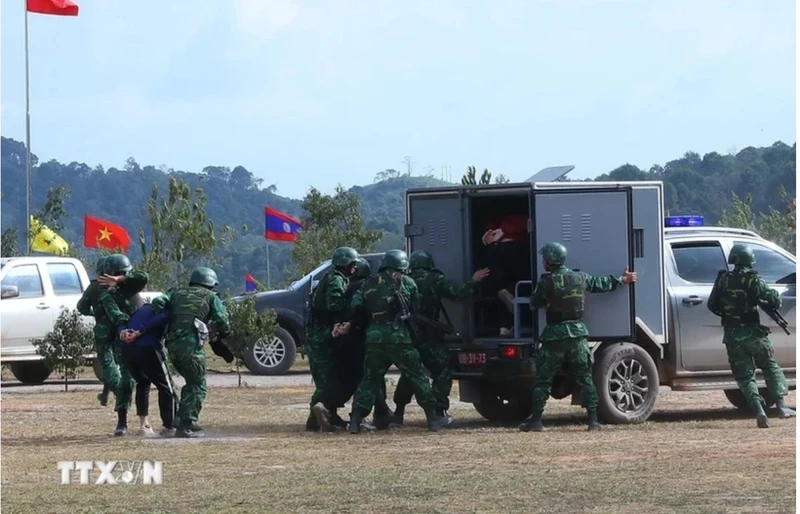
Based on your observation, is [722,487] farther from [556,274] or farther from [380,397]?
[380,397]

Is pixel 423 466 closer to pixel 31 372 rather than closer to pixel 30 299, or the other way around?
pixel 30 299

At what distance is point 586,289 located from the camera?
1430 cm

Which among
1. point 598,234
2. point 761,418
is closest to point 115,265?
point 598,234

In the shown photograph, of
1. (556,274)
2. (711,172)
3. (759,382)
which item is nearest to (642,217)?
(556,274)

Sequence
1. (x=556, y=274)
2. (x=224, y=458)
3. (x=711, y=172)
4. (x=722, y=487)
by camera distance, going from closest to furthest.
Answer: (x=722, y=487) < (x=224, y=458) < (x=556, y=274) < (x=711, y=172)


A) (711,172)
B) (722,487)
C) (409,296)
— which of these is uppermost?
(711,172)

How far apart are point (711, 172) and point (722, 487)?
68141 millimetres

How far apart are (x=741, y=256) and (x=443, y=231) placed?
9.35ft

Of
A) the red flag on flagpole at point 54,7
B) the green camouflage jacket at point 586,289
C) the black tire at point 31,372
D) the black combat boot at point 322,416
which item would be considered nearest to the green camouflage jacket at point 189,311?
the black combat boot at point 322,416

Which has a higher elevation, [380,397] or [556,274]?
[556,274]

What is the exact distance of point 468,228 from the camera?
15453 mm

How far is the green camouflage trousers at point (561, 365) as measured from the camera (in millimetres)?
14164

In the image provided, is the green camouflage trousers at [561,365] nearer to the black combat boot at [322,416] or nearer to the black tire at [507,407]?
the black tire at [507,407]

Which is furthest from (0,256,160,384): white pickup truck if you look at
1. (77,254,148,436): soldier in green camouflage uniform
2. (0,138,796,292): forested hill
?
(0,138,796,292): forested hill
